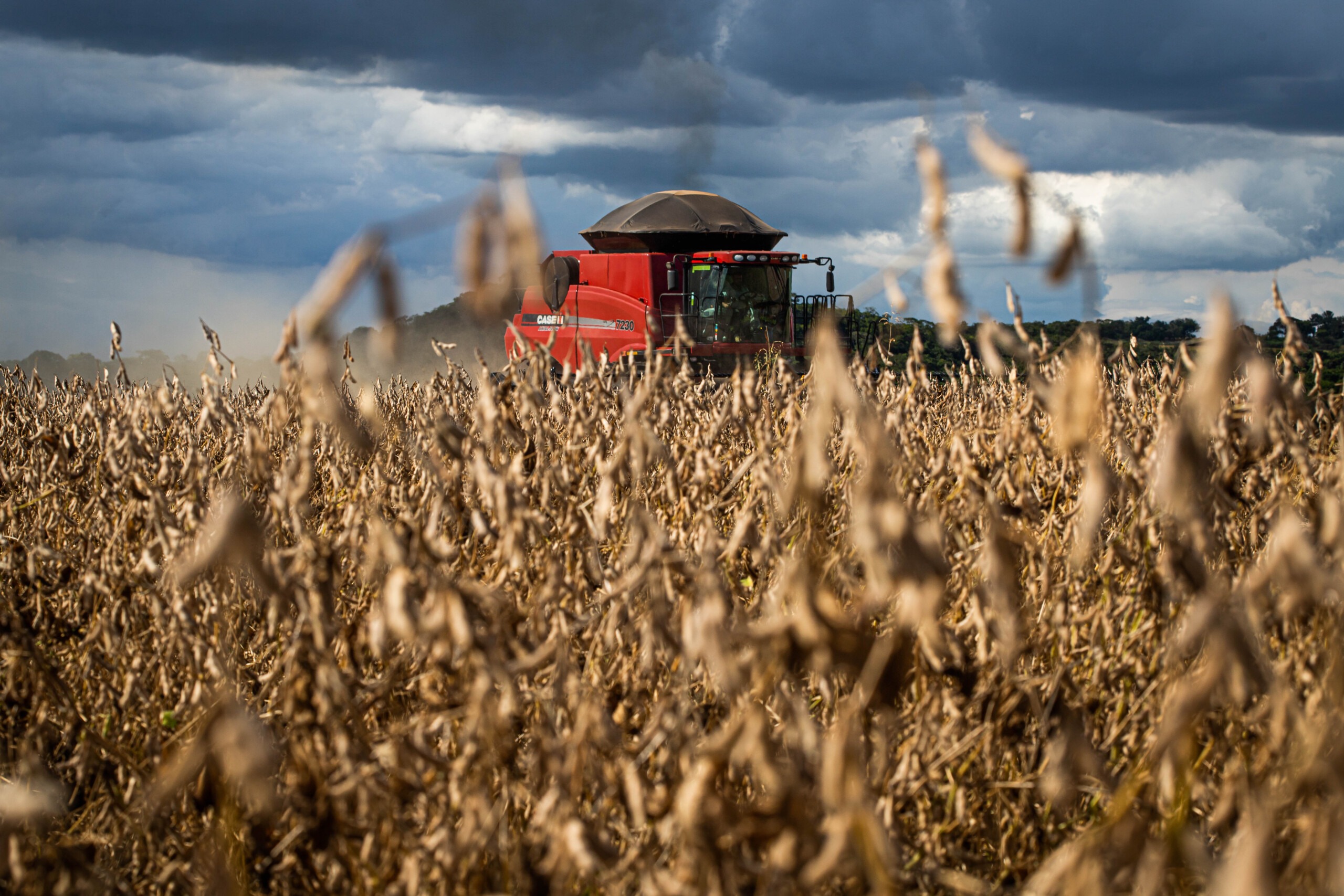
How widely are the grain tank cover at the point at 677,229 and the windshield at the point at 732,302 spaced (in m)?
1.85

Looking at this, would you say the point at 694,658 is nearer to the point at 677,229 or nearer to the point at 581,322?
the point at 581,322

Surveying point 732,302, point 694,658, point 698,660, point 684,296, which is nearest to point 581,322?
point 684,296

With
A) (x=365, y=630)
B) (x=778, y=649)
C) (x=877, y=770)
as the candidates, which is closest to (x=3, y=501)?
(x=365, y=630)

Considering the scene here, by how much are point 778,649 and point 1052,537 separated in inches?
62.8

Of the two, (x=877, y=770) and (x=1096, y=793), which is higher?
(x=877, y=770)

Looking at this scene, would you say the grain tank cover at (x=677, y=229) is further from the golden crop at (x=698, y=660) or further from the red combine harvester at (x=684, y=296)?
the golden crop at (x=698, y=660)

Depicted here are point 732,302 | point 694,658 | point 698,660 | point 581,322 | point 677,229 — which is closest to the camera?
point 694,658

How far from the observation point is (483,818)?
1303 millimetres

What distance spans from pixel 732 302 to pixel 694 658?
11579 millimetres

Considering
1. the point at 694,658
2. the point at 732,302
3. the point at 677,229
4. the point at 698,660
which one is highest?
the point at 677,229

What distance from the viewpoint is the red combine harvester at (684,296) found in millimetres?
12375

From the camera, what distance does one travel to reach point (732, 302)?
41.0 feet

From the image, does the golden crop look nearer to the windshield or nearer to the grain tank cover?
the windshield

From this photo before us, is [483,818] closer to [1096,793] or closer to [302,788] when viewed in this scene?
[302,788]
